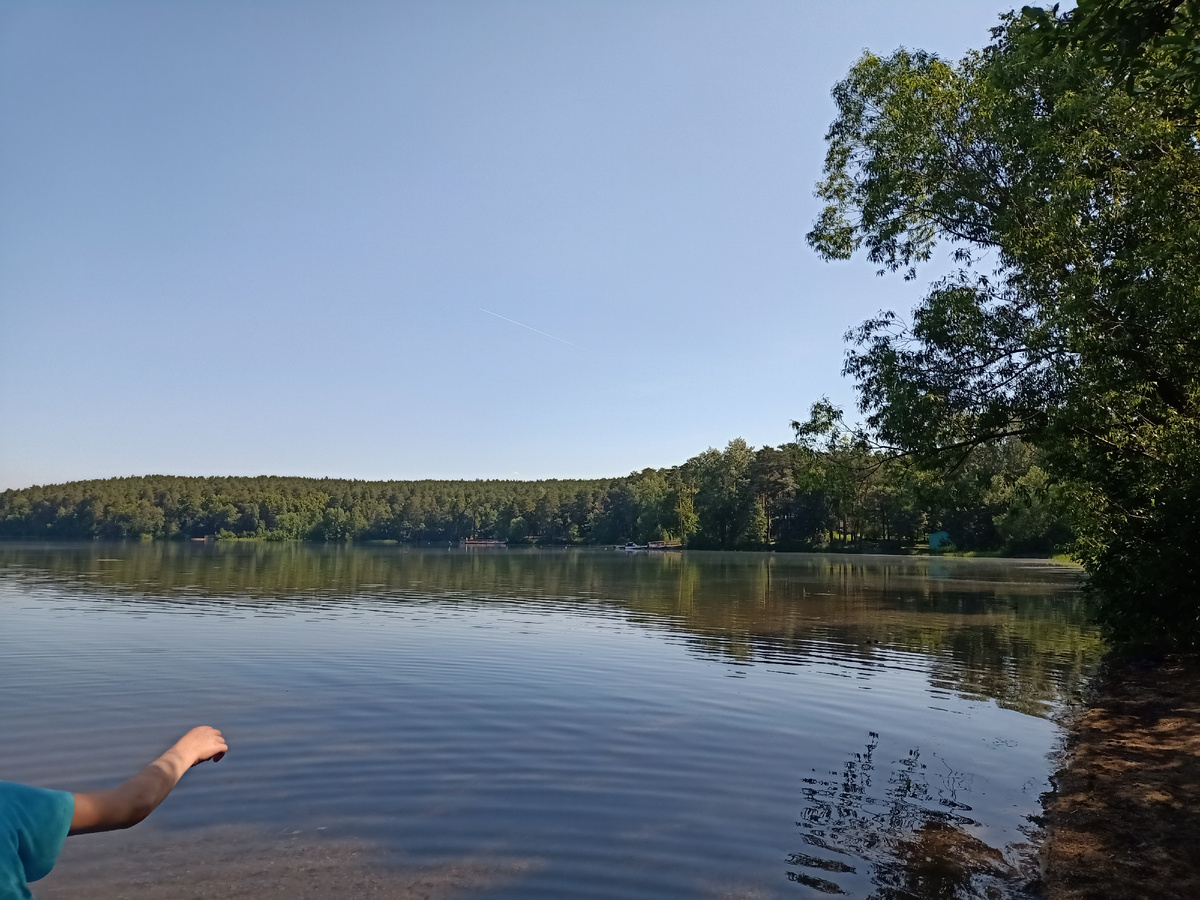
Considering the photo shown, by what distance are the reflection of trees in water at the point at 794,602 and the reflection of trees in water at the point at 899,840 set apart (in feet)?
23.0

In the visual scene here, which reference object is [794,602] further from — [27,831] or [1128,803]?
[27,831]

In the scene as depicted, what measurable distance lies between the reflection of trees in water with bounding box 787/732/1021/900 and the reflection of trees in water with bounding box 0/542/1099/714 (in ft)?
23.0

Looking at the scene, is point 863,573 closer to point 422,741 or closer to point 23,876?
point 422,741

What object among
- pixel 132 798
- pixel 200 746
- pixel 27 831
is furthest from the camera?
pixel 200 746

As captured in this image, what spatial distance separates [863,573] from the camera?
2709 inches

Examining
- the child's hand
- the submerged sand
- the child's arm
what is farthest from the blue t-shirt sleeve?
the submerged sand

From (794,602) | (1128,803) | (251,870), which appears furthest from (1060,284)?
(794,602)

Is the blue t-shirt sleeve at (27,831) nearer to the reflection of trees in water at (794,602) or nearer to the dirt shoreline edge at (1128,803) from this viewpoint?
the dirt shoreline edge at (1128,803)

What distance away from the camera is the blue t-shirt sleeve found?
6.51 feet

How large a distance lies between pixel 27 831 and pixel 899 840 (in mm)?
9097

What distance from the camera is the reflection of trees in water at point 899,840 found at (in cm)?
793

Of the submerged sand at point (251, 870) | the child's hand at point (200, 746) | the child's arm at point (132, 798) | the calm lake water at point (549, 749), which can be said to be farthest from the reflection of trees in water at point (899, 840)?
the child's arm at point (132, 798)

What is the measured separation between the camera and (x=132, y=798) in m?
2.30

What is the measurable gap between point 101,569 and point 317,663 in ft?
166
